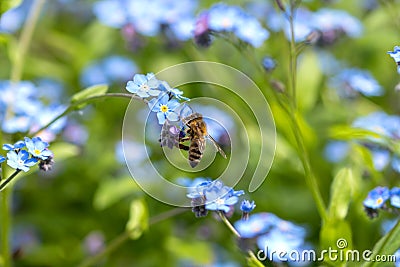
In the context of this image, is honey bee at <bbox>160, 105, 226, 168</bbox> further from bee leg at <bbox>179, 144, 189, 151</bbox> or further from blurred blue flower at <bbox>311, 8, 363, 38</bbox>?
blurred blue flower at <bbox>311, 8, 363, 38</bbox>

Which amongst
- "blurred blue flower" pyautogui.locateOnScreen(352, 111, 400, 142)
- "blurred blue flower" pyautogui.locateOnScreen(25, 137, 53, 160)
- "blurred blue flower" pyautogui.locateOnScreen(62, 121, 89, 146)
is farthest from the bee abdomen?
"blurred blue flower" pyautogui.locateOnScreen(62, 121, 89, 146)

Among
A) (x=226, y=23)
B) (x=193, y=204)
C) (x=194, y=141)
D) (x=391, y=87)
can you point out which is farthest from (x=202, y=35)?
(x=391, y=87)

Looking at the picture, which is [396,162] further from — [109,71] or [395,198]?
[109,71]

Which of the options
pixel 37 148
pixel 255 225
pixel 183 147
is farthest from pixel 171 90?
pixel 255 225

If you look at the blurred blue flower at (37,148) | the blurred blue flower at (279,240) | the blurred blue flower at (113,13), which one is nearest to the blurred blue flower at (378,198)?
the blurred blue flower at (279,240)

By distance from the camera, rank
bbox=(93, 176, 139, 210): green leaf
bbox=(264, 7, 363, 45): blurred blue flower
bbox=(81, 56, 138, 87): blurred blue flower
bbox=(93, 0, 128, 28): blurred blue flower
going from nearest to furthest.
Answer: bbox=(93, 176, 139, 210): green leaf
bbox=(264, 7, 363, 45): blurred blue flower
bbox=(93, 0, 128, 28): blurred blue flower
bbox=(81, 56, 138, 87): blurred blue flower

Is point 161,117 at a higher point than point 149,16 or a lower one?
lower

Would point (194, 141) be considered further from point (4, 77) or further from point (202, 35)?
point (4, 77)
